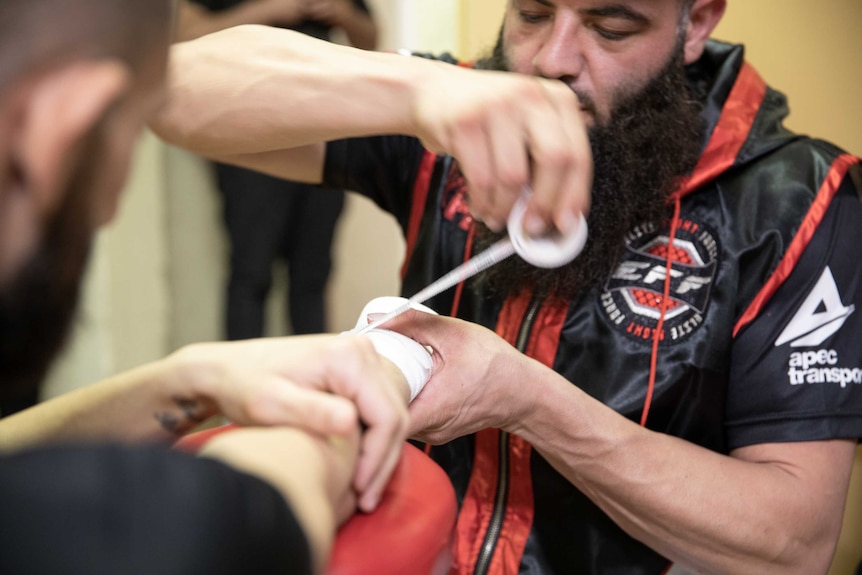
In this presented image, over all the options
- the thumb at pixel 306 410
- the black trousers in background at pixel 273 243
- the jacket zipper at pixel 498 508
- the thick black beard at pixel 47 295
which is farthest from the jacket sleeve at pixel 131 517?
the black trousers in background at pixel 273 243

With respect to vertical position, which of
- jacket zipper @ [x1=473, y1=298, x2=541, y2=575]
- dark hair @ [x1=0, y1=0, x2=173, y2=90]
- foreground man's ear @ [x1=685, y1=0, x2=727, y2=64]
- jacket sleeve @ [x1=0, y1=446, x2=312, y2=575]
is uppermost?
dark hair @ [x1=0, y1=0, x2=173, y2=90]

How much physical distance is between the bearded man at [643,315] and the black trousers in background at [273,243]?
3.82 feet

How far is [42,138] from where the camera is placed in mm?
483

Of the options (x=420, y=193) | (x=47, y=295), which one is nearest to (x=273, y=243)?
(x=420, y=193)

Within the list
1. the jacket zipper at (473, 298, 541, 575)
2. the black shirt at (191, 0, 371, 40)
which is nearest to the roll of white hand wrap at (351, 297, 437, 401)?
the jacket zipper at (473, 298, 541, 575)

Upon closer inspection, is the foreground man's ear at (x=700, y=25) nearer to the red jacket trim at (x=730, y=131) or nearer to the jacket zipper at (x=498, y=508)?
the red jacket trim at (x=730, y=131)

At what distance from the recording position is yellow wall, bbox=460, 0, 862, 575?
5.81 ft

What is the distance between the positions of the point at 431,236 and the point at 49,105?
82 cm

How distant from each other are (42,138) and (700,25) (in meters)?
1.03

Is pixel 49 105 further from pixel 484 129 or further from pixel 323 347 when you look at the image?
pixel 484 129

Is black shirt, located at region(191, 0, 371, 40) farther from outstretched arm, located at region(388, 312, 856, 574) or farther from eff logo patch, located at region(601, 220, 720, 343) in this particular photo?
outstretched arm, located at region(388, 312, 856, 574)

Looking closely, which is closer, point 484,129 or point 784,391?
point 484,129

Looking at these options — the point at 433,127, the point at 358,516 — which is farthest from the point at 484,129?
the point at 358,516

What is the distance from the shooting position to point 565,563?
114 cm
